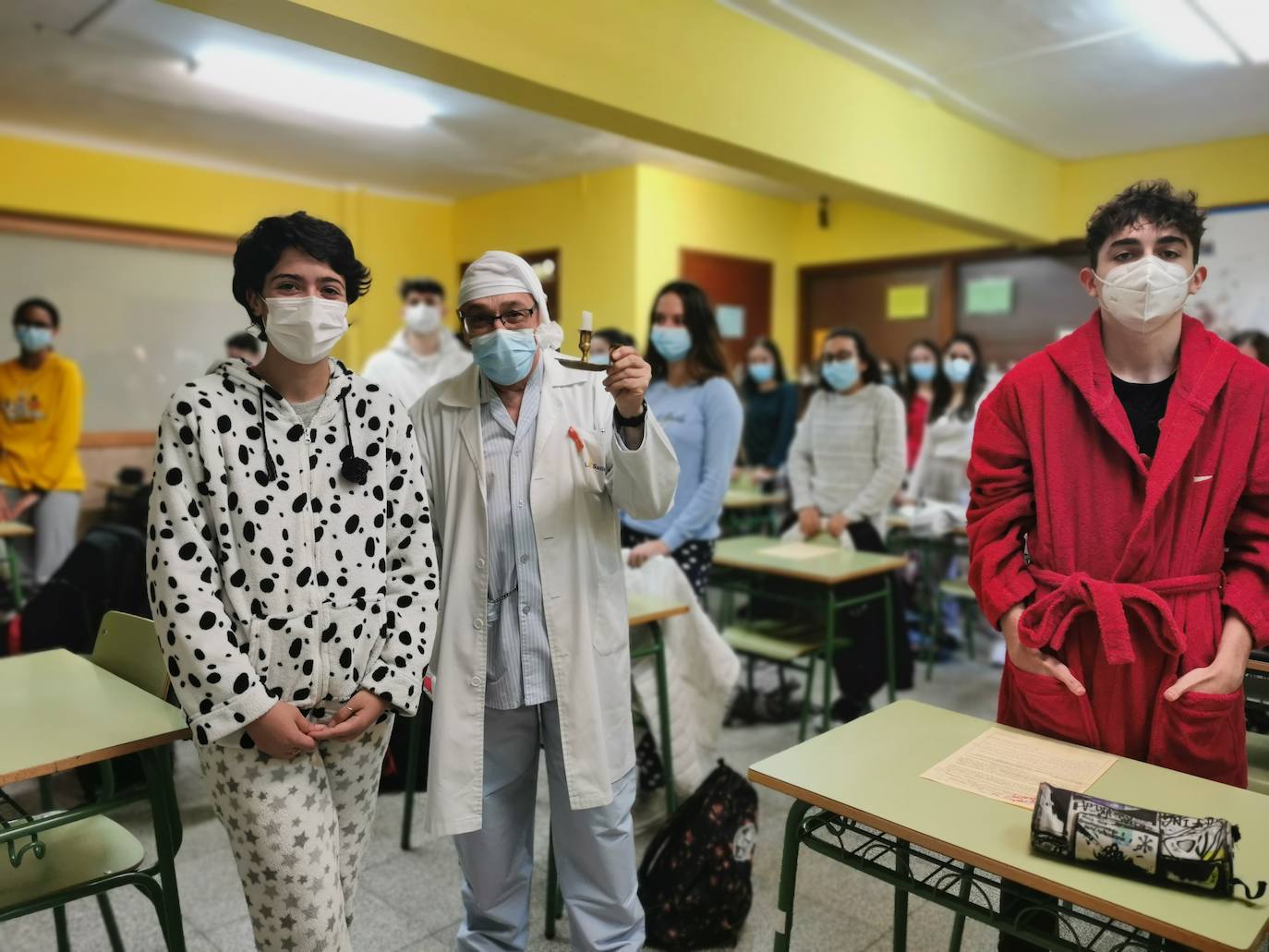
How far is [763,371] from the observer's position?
547cm

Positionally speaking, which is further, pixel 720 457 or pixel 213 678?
pixel 720 457

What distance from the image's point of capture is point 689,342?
2.95 meters

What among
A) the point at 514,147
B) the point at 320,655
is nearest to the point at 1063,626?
the point at 320,655

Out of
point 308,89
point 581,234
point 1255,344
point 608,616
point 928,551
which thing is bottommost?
point 928,551

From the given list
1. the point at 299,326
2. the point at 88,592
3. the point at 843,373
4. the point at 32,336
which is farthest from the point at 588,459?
the point at 32,336

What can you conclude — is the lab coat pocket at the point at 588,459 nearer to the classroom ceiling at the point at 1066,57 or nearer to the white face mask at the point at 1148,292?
the white face mask at the point at 1148,292

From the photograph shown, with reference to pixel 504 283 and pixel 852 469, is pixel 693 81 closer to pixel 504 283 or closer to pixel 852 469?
pixel 852 469

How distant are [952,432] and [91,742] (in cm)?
408

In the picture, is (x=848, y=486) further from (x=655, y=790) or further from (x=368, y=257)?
(x=368, y=257)

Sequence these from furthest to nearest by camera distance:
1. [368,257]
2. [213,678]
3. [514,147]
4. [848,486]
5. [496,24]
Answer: [368,257], [514,147], [848,486], [496,24], [213,678]

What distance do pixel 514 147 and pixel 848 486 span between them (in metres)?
3.22

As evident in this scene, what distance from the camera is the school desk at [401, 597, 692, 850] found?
2.48 meters

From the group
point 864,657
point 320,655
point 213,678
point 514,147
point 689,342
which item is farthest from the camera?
point 514,147

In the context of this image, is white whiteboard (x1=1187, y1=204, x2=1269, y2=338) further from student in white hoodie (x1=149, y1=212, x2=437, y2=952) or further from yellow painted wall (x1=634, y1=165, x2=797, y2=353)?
student in white hoodie (x1=149, y1=212, x2=437, y2=952)
